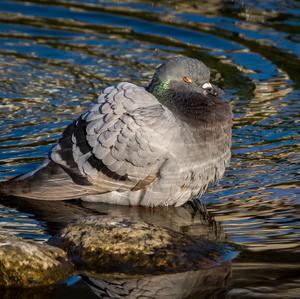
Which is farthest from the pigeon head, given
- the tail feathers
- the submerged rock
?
the submerged rock

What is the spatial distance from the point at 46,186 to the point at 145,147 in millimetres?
1018

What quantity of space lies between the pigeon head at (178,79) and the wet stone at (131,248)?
5.24 ft

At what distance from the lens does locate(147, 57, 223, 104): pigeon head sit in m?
8.42

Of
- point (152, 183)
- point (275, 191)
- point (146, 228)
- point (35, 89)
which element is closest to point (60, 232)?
point (146, 228)

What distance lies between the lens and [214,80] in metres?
11.9

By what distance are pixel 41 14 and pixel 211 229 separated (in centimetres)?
743

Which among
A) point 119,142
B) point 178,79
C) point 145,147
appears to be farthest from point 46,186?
point 178,79

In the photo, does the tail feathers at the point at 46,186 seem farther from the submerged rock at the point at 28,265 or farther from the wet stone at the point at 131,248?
the submerged rock at the point at 28,265

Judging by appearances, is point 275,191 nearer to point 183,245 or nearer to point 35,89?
point 183,245

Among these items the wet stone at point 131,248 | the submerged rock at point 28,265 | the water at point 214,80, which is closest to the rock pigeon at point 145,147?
the water at point 214,80

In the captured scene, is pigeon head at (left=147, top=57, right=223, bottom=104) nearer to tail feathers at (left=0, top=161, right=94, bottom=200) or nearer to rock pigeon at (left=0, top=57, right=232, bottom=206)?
rock pigeon at (left=0, top=57, right=232, bottom=206)

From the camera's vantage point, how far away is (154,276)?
21.6 feet

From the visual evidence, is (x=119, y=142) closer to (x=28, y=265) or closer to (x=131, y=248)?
(x=131, y=248)

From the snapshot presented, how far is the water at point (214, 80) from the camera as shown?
24.3 feet
